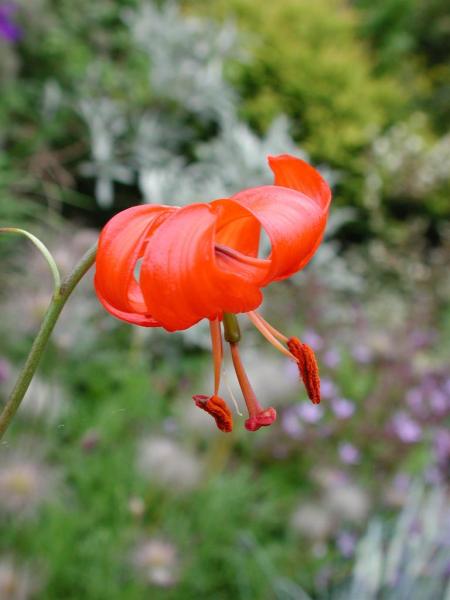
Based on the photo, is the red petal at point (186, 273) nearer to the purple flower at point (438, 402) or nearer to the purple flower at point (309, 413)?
the purple flower at point (309, 413)

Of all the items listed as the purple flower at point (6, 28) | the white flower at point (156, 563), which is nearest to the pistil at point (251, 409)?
the white flower at point (156, 563)

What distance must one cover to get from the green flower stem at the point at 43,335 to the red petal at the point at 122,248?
0.01m

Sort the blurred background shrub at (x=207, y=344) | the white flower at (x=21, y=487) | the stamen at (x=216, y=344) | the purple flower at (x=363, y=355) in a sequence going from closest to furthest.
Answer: the stamen at (x=216, y=344)
the white flower at (x=21, y=487)
the blurred background shrub at (x=207, y=344)
the purple flower at (x=363, y=355)

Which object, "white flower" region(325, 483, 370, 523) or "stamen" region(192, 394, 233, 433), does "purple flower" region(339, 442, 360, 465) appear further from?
A: "stamen" region(192, 394, 233, 433)

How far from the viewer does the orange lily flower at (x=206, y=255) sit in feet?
1.25

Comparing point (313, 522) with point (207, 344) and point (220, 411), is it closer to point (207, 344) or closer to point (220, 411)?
point (207, 344)

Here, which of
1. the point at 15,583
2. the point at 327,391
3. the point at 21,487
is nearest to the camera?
the point at 15,583

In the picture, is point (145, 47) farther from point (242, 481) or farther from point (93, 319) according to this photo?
point (242, 481)

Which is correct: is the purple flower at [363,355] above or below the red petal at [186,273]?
below

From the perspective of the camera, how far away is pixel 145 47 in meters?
3.16

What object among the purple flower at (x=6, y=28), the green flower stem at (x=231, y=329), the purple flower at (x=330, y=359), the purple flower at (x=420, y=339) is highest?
the green flower stem at (x=231, y=329)

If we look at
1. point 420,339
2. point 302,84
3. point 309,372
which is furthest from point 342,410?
point 302,84

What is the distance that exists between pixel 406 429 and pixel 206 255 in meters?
1.70

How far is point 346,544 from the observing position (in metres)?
1.71
